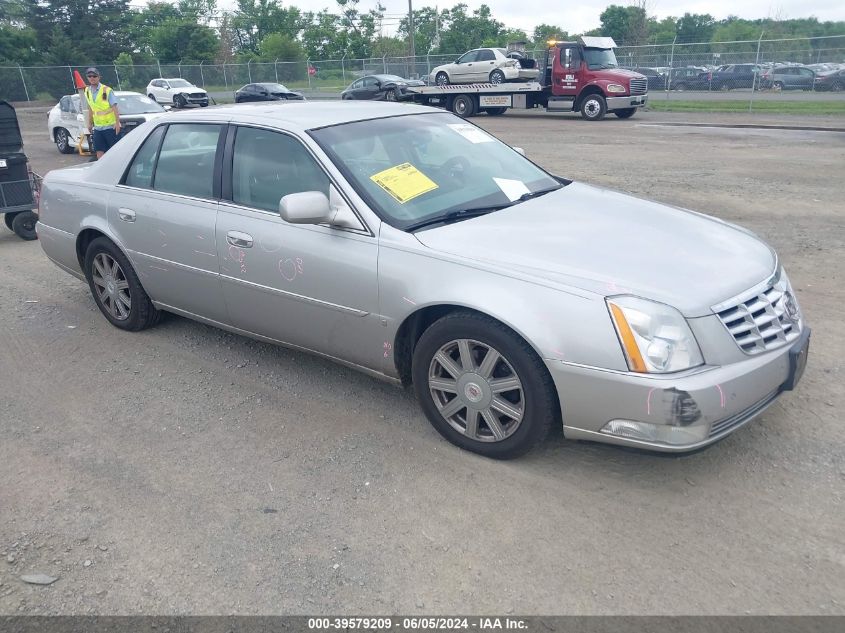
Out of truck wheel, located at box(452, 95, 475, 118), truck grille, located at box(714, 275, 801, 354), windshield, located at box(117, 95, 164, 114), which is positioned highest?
windshield, located at box(117, 95, 164, 114)

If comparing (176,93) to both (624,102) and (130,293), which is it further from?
(130,293)

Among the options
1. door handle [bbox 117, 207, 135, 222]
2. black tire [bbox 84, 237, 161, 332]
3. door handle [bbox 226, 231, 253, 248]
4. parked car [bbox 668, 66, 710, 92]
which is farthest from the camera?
parked car [bbox 668, 66, 710, 92]

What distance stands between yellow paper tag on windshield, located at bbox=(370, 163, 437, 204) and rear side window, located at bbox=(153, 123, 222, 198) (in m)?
1.22

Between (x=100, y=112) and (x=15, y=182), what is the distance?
3.96m

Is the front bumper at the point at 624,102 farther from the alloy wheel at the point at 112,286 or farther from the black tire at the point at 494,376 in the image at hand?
the black tire at the point at 494,376

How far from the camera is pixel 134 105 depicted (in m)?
16.5

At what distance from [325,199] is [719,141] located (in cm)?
1476

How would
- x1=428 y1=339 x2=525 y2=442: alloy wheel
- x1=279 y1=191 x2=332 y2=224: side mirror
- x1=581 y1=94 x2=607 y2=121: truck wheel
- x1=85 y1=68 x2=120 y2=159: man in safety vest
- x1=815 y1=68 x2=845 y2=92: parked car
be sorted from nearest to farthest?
x1=428 y1=339 x2=525 y2=442: alloy wheel, x1=279 y1=191 x2=332 y2=224: side mirror, x1=85 y1=68 x2=120 y2=159: man in safety vest, x1=581 y1=94 x2=607 y2=121: truck wheel, x1=815 y1=68 x2=845 y2=92: parked car

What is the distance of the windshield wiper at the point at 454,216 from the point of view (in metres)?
3.70

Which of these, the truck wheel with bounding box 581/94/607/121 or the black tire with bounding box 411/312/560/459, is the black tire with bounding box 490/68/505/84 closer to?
the truck wheel with bounding box 581/94/607/121

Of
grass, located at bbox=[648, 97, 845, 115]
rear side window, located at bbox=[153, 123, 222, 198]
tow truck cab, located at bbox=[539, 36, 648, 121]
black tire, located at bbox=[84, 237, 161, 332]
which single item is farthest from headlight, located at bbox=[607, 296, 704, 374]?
grass, located at bbox=[648, 97, 845, 115]

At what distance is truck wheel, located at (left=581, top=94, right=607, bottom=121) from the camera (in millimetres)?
22750

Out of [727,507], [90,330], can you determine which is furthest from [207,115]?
[727,507]

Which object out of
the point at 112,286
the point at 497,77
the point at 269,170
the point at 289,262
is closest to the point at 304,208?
the point at 289,262
